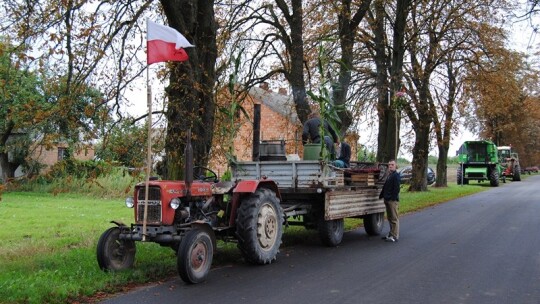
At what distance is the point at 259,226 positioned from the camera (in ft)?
27.0

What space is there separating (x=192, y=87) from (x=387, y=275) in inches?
210

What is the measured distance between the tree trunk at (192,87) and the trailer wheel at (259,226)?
279cm

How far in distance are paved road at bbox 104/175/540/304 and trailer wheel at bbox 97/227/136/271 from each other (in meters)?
0.86

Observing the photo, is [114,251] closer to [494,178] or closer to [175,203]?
[175,203]

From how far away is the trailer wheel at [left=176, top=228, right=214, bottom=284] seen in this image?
679cm

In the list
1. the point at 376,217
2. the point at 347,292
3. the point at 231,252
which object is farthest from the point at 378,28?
the point at 347,292

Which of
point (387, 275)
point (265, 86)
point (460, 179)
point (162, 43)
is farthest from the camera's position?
point (460, 179)

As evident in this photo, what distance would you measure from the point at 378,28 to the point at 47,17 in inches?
637

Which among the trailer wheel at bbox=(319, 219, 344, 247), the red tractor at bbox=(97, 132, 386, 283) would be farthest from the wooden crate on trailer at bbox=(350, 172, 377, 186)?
the trailer wheel at bbox=(319, 219, 344, 247)

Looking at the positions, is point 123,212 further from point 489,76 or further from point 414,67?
point 489,76

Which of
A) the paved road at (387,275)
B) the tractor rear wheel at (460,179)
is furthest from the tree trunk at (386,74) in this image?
the tractor rear wheel at (460,179)

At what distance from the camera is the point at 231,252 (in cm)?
951

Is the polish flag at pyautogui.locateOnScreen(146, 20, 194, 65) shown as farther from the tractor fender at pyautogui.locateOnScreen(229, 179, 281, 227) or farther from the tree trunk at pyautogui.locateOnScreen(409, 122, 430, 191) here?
the tree trunk at pyautogui.locateOnScreen(409, 122, 430, 191)

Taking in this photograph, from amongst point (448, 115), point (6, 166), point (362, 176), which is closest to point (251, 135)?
point (362, 176)
